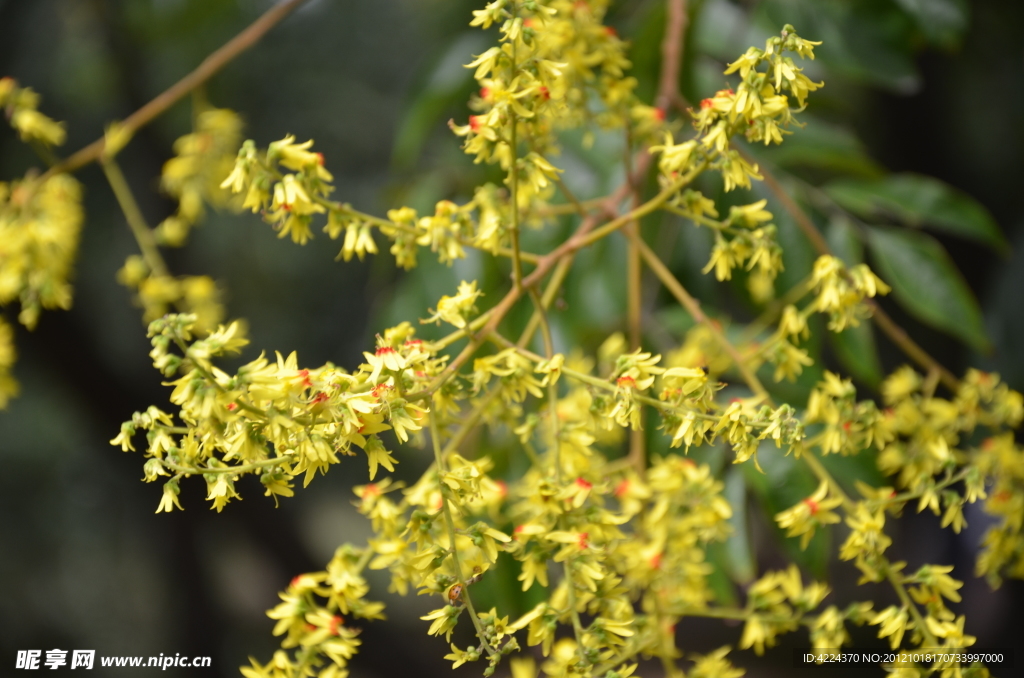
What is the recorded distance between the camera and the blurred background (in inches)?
46.6

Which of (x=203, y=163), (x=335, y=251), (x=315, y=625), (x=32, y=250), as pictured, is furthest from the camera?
(x=335, y=251)

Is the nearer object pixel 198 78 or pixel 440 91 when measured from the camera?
pixel 198 78

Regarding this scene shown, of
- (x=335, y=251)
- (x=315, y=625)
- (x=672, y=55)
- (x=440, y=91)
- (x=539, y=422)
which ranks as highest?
(x=335, y=251)

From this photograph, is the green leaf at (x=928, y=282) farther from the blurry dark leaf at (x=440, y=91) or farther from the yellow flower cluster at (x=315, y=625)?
the yellow flower cluster at (x=315, y=625)

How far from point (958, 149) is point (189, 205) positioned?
171 cm

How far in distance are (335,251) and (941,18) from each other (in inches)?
90.0

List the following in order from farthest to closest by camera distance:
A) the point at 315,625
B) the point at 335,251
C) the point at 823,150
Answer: the point at 335,251, the point at 823,150, the point at 315,625

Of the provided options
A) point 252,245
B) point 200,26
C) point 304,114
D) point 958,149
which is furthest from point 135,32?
point 958,149

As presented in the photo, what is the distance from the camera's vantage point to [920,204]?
3.67ft

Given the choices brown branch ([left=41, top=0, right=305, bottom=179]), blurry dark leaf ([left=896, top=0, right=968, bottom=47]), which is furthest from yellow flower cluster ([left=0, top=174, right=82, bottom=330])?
blurry dark leaf ([left=896, top=0, right=968, bottom=47])

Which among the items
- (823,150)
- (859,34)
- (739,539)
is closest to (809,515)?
(739,539)

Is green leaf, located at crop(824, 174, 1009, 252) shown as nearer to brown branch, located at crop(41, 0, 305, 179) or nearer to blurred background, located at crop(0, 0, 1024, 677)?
blurred background, located at crop(0, 0, 1024, 677)

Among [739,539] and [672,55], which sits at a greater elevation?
[672,55]

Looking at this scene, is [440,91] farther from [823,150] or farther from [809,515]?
[809,515]
